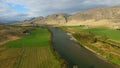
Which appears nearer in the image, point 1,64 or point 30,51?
point 1,64

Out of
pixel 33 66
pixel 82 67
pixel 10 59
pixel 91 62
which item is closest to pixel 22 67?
pixel 33 66

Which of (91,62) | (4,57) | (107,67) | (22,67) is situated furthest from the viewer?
(4,57)

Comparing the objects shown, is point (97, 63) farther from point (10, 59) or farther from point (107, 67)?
point (10, 59)

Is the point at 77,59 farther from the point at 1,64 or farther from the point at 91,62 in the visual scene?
the point at 1,64

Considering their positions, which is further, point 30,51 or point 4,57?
point 30,51

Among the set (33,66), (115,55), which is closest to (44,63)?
(33,66)

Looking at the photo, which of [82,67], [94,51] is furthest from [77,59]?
[94,51]

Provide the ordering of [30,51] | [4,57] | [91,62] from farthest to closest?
[30,51] < [4,57] < [91,62]

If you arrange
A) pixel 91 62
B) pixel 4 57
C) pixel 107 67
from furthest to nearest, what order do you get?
pixel 4 57, pixel 91 62, pixel 107 67

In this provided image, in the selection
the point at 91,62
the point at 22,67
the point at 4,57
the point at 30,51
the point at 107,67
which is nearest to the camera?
the point at 22,67
